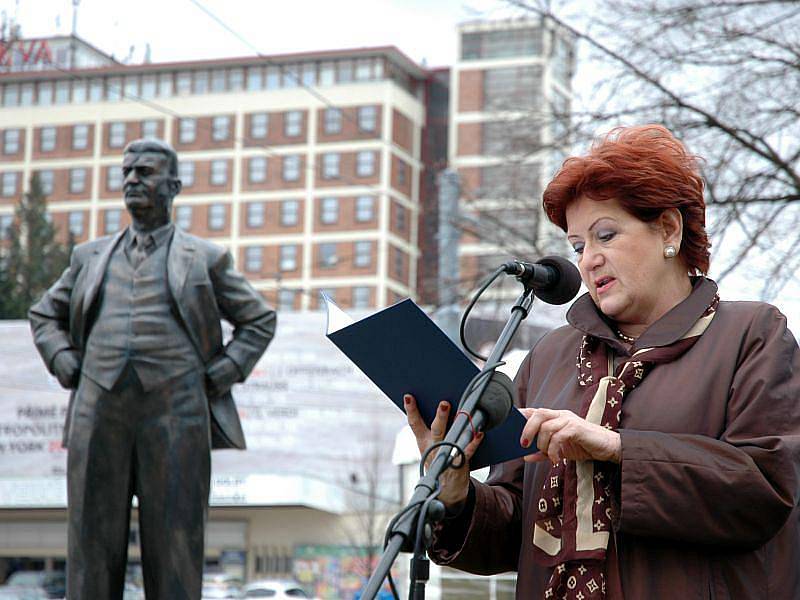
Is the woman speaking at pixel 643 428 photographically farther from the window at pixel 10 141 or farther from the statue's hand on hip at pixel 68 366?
the window at pixel 10 141

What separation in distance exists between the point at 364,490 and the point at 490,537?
131 feet

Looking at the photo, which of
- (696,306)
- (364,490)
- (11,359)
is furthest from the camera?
(364,490)

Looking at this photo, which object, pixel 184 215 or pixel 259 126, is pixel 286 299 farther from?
pixel 259 126

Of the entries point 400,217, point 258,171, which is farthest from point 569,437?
point 258,171

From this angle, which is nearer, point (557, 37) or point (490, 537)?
point (490, 537)

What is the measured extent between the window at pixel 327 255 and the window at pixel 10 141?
687 inches

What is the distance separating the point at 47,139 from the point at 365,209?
17286 millimetres

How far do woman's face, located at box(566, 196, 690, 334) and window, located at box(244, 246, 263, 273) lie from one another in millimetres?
72600

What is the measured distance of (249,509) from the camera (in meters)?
45.2

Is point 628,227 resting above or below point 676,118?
below

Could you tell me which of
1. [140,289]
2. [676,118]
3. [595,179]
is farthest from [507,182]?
[595,179]

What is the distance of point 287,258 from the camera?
7525 centimetres

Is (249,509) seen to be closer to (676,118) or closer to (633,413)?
(676,118)

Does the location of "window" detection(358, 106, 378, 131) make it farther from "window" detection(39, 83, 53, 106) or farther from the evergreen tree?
the evergreen tree
